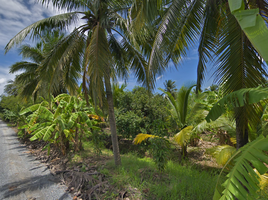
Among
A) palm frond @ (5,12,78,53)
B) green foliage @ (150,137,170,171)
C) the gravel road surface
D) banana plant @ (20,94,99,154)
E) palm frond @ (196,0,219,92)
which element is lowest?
A: the gravel road surface

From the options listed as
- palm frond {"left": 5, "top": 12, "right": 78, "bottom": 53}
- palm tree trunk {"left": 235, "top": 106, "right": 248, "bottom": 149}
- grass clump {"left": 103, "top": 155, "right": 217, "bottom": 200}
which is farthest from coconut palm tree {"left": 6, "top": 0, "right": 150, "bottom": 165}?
palm tree trunk {"left": 235, "top": 106, "right": 248, "bottom": 149}

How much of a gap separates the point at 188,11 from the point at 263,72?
198cm

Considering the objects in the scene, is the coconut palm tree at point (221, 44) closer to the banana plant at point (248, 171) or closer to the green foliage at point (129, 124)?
the banana plant at point (248, 171)

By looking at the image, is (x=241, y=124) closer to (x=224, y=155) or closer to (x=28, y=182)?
(x=224, y=155)

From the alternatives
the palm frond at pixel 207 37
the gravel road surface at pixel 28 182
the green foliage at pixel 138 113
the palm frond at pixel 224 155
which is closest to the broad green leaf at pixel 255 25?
the palm frond at pixel 207 37

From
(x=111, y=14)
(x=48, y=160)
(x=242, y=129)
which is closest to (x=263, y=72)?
(x=242, y=129)

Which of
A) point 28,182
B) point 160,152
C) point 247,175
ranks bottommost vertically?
point 28,182

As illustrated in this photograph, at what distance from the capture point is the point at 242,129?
3.41 metres

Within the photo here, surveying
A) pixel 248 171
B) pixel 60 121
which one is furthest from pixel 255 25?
pixel 60 121

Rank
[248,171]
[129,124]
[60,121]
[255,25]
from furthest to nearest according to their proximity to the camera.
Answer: [129,124]
[60,121]
[248,171]
[255,25]

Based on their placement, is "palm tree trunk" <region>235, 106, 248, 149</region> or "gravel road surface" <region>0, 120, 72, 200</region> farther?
"gravel road surface" <region>0, 120, 72, 200</region>

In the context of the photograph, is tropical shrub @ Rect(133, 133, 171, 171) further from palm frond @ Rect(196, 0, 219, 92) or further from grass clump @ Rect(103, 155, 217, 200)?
palm frond @ Rect(196, 0, 219, 92)

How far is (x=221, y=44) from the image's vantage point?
10.8 ft

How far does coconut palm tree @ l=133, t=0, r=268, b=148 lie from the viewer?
2951 mm
